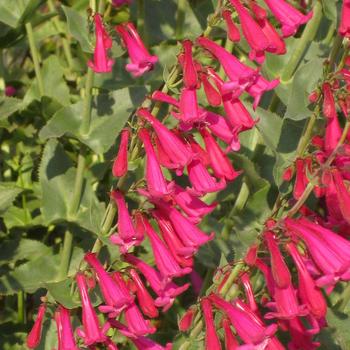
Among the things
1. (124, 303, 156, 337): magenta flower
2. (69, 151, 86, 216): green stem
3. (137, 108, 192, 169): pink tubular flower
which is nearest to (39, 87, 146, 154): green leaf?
(69, 151, 86, 216): green stem

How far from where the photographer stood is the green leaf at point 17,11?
4457mm

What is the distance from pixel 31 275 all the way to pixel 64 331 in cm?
100

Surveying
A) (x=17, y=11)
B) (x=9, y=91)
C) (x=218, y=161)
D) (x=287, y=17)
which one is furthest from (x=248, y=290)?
(x=9, y=91)

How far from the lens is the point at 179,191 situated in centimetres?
350

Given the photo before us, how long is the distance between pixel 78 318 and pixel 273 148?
133cm

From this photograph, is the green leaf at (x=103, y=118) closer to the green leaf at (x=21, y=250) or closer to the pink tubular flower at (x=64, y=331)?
the green leaf at (x=21, y=250)

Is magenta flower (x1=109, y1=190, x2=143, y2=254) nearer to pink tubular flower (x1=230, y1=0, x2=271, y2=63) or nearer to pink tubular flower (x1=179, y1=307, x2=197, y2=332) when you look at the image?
pink tubular flower (x1=179, y1=307, x2=197, y2=332)

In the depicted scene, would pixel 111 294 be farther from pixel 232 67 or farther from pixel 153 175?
pixel 232 67

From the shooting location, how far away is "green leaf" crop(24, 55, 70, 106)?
4866 millimetres

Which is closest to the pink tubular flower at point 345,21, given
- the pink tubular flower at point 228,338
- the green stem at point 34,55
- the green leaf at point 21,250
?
the pink tubular flower at point 228,338

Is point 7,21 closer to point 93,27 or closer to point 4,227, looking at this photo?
point 93,27

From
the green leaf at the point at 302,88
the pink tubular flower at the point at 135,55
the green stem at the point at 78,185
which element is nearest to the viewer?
the pink tubular flower at the point at 135,55

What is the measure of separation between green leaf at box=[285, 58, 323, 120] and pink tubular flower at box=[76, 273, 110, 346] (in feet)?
4.24

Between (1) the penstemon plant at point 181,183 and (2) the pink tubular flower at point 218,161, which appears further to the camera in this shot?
(2) the pink tubular flower at point 218,161
